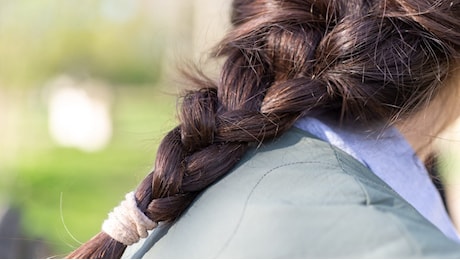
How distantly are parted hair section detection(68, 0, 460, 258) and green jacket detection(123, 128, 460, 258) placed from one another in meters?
0.03

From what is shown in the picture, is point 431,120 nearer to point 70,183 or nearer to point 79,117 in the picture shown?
point 70,183

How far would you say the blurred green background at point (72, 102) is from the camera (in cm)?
530

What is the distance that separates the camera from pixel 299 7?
3.01 ft

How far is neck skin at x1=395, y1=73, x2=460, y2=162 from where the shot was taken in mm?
940

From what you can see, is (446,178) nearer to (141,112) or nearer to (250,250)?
(250,250)

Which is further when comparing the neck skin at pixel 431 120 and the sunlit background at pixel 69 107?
the sunlit background at pixel 69 107

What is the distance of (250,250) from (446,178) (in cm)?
53

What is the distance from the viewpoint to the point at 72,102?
1005 cm

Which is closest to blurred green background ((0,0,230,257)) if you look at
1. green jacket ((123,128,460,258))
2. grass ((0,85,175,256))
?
grass ((0,85,175,256))

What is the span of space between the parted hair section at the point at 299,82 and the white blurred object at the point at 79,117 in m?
7.87

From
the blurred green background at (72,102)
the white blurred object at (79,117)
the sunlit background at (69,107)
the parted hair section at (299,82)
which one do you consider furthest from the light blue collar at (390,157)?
the white blurred object at (79,117)

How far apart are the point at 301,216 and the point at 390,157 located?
8.3 inches

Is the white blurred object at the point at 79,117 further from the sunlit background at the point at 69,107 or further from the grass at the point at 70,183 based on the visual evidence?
the grass at the point at 70,183

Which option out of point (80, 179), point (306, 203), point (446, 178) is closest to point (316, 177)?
point (306, 203)
